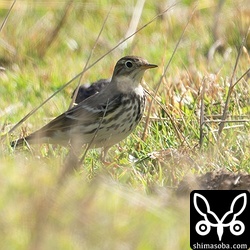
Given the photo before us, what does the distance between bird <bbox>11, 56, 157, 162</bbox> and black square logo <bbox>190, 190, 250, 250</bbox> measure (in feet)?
5.01

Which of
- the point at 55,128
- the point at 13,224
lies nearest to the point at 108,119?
the point at 55,128

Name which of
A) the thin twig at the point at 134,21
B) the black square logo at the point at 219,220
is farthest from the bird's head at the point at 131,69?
the thin twig at the point at 134,21

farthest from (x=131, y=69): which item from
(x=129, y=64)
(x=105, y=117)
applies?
(x=105, y=117)

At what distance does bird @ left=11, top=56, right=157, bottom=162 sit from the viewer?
22.1 ft

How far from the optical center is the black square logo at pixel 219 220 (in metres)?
4.74

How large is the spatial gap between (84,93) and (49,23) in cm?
250

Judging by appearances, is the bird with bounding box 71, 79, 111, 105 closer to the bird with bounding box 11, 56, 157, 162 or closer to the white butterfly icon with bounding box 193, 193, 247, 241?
the bird with bounding box 11, 56, 157, 162

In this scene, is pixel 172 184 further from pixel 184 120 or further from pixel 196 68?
pixel 196 68

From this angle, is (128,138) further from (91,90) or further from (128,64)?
(91,90)

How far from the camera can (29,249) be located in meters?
4.06

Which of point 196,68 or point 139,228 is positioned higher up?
point 196,68

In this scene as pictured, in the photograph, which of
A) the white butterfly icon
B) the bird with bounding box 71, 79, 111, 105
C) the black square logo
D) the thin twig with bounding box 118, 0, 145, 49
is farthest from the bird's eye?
the white butterfly icon

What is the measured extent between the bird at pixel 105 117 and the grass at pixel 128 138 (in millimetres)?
101

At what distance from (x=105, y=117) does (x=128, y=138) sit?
23cm
